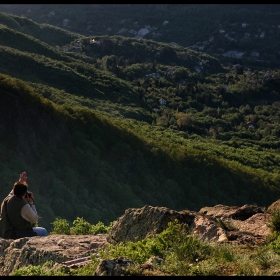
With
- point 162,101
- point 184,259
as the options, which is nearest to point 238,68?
point 162,101

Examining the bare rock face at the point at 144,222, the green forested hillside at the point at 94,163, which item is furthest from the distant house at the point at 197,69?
the bare rock face at the point at 144,222

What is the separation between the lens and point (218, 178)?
32781 mm

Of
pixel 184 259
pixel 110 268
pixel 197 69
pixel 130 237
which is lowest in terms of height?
pixel 197 69

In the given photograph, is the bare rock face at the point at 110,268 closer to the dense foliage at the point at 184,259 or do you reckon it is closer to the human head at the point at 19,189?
the dense foliage at the point at 184,259

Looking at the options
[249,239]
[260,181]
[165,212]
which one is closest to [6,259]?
[165,212]

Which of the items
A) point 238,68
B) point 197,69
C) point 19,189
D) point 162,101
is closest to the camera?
point 19,189

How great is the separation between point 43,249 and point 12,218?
1.64m

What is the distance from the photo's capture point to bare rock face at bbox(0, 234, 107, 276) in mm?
6562

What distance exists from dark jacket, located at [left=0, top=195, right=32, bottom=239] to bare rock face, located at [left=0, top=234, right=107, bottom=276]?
394 mm

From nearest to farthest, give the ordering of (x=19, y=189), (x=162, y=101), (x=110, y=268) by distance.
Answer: (x=110, y=268), (x=19, y=189), (x=162, y=101)

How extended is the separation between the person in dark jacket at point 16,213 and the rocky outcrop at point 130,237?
1.54 feet

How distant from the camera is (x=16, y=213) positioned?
810 centimetres

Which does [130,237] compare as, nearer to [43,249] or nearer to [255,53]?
[43,249]

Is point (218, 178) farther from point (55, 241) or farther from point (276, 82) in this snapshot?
point (276, 82)
